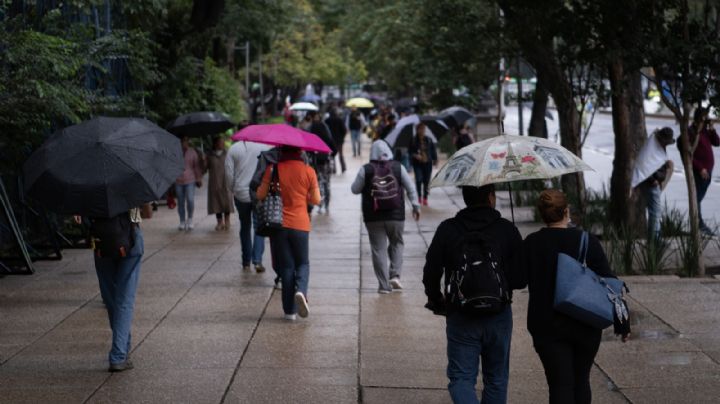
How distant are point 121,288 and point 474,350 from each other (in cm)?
314

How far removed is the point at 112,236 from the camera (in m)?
7.86

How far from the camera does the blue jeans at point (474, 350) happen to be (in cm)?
597

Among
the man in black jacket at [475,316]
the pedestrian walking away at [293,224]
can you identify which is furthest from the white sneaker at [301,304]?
the man in black jacket at [475,316]

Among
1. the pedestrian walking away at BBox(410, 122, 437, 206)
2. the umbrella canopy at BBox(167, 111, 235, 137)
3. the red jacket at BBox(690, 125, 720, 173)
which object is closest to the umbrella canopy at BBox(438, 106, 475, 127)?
the pedestrian walking away at BBox(410, 122, 437, 206)

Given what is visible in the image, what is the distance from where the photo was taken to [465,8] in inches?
841

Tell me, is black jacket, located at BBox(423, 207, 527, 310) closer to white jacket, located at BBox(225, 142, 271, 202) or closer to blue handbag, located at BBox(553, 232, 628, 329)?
blue handbag, located at BBox(553, 232, 628, 329)

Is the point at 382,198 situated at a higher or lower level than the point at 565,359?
higher

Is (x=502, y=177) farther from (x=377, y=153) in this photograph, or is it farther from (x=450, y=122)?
(x=450, y=122)

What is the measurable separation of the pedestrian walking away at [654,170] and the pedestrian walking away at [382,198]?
14.1 ft

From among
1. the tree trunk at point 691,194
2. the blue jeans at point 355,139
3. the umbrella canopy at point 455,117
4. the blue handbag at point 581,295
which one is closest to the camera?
the blue handbag at point 581,295

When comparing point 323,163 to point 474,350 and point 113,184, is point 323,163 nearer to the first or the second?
point 113,184

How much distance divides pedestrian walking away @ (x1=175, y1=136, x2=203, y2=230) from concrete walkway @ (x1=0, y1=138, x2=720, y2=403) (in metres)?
3.75

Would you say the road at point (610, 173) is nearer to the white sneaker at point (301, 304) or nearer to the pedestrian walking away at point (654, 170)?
the pedestrian walking away at point (654, 170)

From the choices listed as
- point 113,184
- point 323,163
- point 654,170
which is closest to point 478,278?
point 113,184
